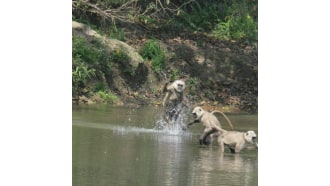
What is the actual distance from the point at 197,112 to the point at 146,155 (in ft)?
3.28

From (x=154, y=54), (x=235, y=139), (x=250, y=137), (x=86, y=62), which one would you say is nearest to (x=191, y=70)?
(x=154, y=54)

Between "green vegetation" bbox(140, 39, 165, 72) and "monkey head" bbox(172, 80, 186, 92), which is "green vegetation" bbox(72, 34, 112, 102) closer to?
"green vegetation" bbox(140, 39, 165, 72)

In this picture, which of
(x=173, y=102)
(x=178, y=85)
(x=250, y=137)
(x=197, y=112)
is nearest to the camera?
(x=250, y=137)

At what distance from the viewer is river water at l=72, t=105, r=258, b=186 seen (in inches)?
274

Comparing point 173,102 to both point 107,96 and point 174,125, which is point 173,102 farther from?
point 107,96

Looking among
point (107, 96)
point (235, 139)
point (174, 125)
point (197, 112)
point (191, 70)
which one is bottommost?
point (235, 139)

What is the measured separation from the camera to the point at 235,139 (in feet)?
25.8

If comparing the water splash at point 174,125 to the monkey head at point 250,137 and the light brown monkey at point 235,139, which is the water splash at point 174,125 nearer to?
the light brown monkey at point 235,139

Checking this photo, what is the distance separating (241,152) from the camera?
25.8ft

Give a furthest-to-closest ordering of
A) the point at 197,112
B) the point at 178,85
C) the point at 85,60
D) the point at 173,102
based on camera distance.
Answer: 1. the point at 85,60
2. the point at 178,85
3. the point at 173,102
4. the point at 197,112

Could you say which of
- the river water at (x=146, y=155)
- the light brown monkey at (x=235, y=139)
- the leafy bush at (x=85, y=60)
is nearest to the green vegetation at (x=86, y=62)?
the leafy bush at (x=85, y=60)

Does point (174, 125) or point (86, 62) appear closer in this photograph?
point (174, 125)
